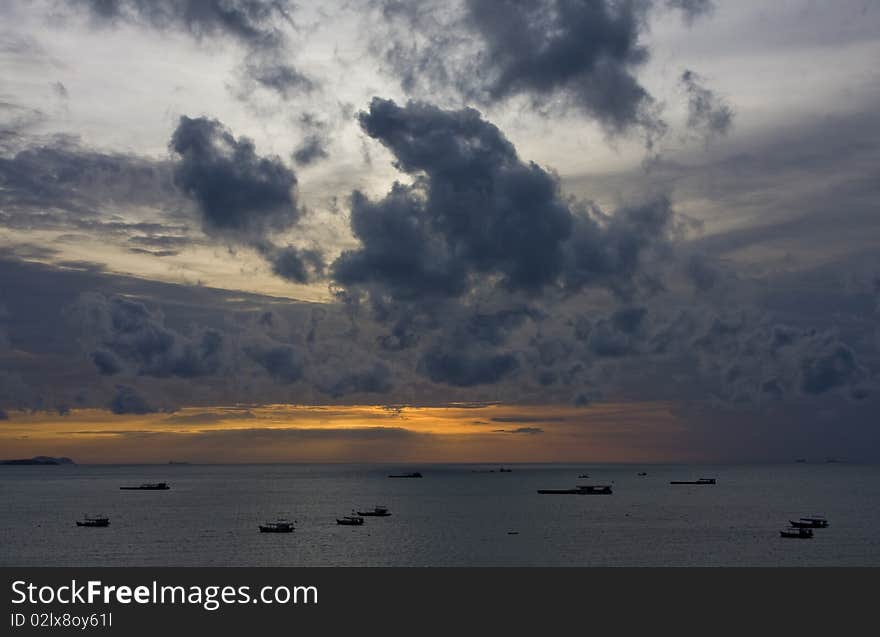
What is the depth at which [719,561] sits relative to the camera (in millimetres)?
132500

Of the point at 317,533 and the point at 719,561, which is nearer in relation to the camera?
the point at 719,561

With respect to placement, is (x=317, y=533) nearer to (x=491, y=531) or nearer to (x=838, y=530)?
(x=491, y=531)
